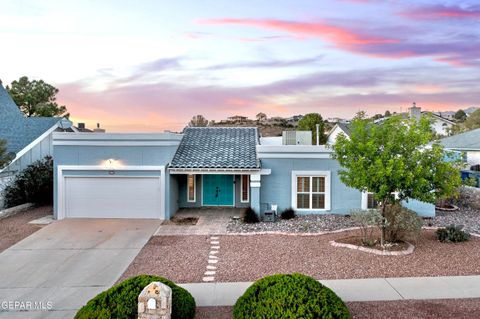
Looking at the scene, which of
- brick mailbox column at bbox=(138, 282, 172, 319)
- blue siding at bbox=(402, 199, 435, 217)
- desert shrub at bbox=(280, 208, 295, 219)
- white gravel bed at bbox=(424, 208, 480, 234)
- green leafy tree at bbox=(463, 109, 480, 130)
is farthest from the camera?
green leafy tree at bbox=(463, 109, 480, 130)

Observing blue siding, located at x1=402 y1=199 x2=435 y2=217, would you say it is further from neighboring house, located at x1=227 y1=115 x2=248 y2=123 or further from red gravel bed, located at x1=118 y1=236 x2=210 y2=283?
neighboring house, located at x1=227 y1=115 x2=248 y2=123

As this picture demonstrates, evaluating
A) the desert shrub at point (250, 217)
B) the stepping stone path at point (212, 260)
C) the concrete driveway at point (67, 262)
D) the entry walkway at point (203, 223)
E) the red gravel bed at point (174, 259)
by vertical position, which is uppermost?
the desert shrub at point (250, 217)

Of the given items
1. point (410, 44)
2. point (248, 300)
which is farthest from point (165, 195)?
point (410, 44)

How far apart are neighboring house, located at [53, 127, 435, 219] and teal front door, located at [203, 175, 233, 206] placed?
2.47 metres

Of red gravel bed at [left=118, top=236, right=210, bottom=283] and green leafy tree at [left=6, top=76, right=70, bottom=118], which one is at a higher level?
green leafy tree at [left=6, top=76, right=70, bottom=118]

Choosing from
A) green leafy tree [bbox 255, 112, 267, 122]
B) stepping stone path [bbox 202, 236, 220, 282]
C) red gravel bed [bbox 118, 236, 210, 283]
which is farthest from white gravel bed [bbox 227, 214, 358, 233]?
green leafy tree [bbox 255, 112, 267, 122]

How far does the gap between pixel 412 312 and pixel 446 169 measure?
5730mm

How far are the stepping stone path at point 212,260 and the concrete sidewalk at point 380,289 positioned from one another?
50 cm

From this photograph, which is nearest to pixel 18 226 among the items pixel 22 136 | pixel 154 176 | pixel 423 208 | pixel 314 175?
pixel 154 176

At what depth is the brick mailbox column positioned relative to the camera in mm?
6426

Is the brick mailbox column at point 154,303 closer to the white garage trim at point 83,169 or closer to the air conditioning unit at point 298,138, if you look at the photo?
the white garage trim at point 83,169

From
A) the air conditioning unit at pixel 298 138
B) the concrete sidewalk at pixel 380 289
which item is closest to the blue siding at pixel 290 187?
the air conditioning unit at pixel 298 138

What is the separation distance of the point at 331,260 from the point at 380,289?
7.74 feet

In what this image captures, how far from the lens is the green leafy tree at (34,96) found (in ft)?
132
